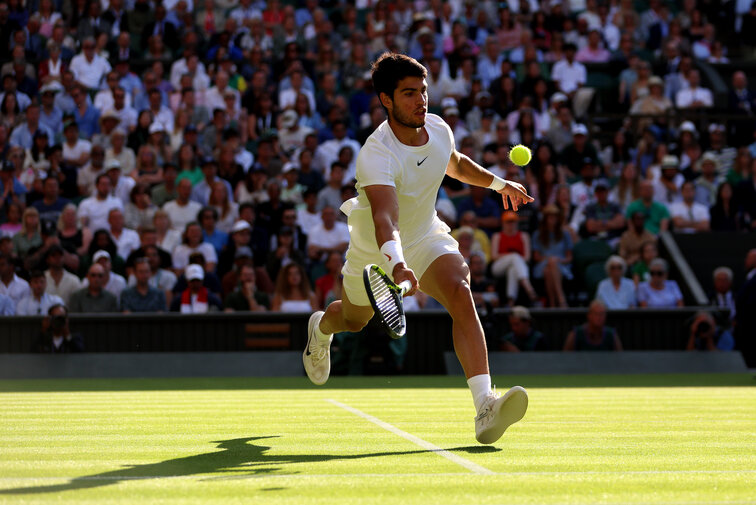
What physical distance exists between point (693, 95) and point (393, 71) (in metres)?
15.0

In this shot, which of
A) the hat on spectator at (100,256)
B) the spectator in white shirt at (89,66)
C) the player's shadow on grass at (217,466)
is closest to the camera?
the player's shadow on grass at (217,466)

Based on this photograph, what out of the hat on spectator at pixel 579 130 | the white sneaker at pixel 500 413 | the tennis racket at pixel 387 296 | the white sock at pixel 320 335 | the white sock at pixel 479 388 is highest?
the hat on spectator at pixel 579 130

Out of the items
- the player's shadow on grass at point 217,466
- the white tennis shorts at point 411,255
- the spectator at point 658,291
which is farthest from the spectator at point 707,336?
the player's shadow on grass at point 217,466

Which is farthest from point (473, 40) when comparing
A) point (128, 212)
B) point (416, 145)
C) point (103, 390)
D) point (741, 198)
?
point (416, 145)

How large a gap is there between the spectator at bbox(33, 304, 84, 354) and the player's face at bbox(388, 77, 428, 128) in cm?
948

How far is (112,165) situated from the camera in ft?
55.3

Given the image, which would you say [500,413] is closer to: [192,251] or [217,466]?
[217,466]

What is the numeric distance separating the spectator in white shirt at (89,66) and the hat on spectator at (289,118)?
3540mm

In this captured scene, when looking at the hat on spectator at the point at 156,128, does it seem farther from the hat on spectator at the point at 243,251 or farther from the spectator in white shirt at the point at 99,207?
the hat on spectator at the point at 243,251

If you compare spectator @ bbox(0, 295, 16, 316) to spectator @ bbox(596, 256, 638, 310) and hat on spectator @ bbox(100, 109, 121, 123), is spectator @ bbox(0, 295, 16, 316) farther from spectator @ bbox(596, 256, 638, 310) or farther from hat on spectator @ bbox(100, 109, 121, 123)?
spectator @ bbox(596, 256, 638, 310)

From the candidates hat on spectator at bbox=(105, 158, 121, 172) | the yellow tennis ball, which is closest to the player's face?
the yellow tennis ball

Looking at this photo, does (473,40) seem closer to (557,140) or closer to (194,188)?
(557,140)

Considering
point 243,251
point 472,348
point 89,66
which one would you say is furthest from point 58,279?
point 472,348

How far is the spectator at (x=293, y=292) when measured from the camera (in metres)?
15.3
